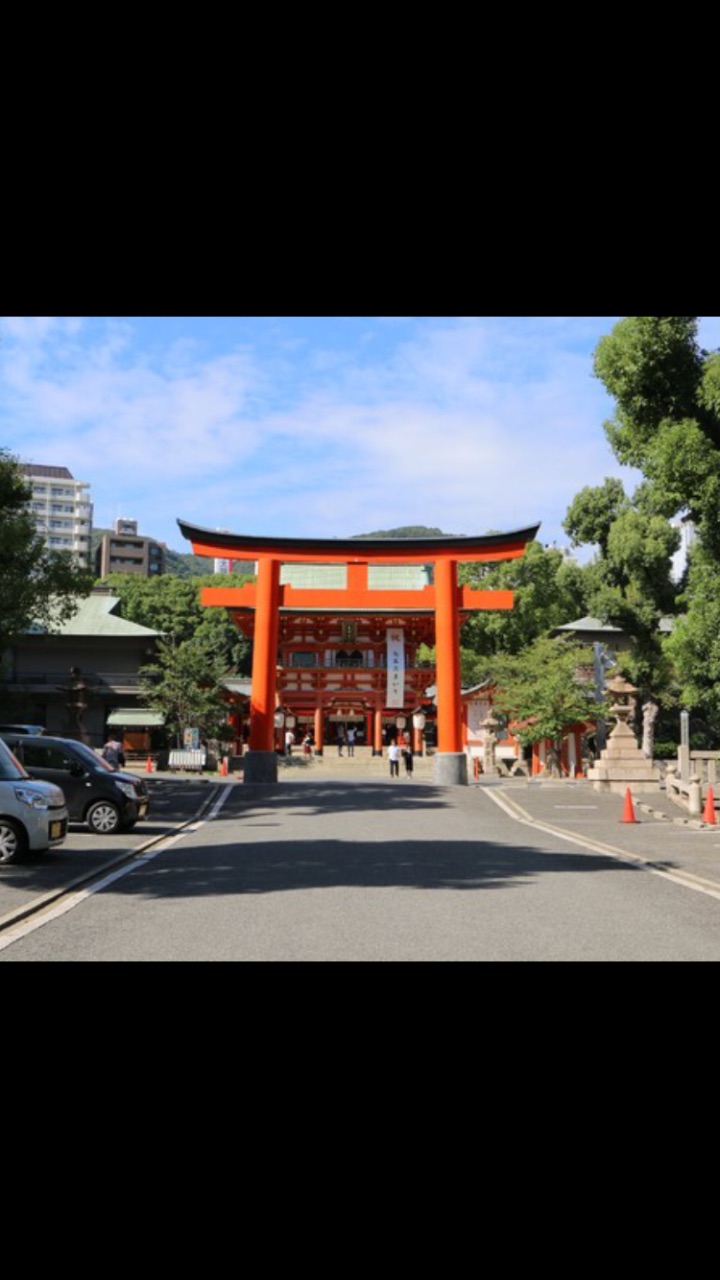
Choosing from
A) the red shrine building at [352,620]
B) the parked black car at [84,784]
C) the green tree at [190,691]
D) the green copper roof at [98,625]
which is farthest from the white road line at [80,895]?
the green copper roof at [98,625]

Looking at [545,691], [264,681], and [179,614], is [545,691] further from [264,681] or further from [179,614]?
[179,614]

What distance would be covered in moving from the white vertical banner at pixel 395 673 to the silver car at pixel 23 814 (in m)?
33.6

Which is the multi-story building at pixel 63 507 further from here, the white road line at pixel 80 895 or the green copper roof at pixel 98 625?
the white road line at pixel 80 895

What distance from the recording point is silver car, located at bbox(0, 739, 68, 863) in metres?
14.1

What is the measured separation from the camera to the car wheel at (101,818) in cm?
A: 1933

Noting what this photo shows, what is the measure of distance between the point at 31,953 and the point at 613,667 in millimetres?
39747

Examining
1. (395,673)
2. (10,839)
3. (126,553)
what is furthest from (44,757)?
(126,553)

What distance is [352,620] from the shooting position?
54375mm

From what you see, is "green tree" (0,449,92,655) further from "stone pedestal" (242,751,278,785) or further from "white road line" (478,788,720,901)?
"white road line" (478,788,720,901)

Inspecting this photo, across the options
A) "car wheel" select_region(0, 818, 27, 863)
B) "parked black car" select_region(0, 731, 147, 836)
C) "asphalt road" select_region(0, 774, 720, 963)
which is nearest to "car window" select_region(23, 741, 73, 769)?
"parked black car" select_region(0, 731, 147, 836)

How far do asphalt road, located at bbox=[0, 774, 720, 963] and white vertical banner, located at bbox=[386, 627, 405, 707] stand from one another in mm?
26411
